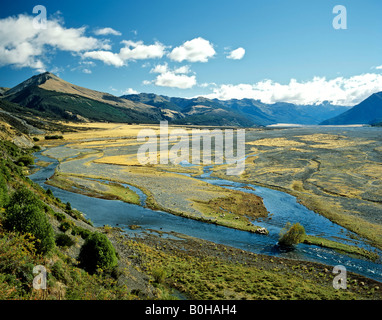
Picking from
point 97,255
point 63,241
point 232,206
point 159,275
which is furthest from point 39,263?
point 232,206

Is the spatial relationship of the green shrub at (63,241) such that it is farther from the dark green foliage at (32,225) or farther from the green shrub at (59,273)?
the green shrub at (59,273)

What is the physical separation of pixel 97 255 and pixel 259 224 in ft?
89.3

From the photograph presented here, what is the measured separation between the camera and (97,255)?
22.2m

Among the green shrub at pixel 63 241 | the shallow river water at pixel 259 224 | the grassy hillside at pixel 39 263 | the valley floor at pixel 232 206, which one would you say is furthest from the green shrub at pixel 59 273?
the shallow river water at pixel 259 224

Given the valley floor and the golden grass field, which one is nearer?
the valley floor

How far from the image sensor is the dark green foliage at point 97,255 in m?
22.0

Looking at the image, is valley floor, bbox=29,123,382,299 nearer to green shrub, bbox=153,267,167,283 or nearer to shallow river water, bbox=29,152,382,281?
green shrub, bbox=153,267,167,283

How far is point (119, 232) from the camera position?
35.4 metres

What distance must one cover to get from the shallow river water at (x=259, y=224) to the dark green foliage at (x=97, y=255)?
44.6ft

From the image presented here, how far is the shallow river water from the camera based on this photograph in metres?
29.9

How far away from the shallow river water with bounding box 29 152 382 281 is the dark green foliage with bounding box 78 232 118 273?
44.6ft

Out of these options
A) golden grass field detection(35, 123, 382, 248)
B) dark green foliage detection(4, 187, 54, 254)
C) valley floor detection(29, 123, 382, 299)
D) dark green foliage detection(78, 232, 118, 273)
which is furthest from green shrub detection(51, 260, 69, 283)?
golden grass field detection(35, 123, 382, 248)
